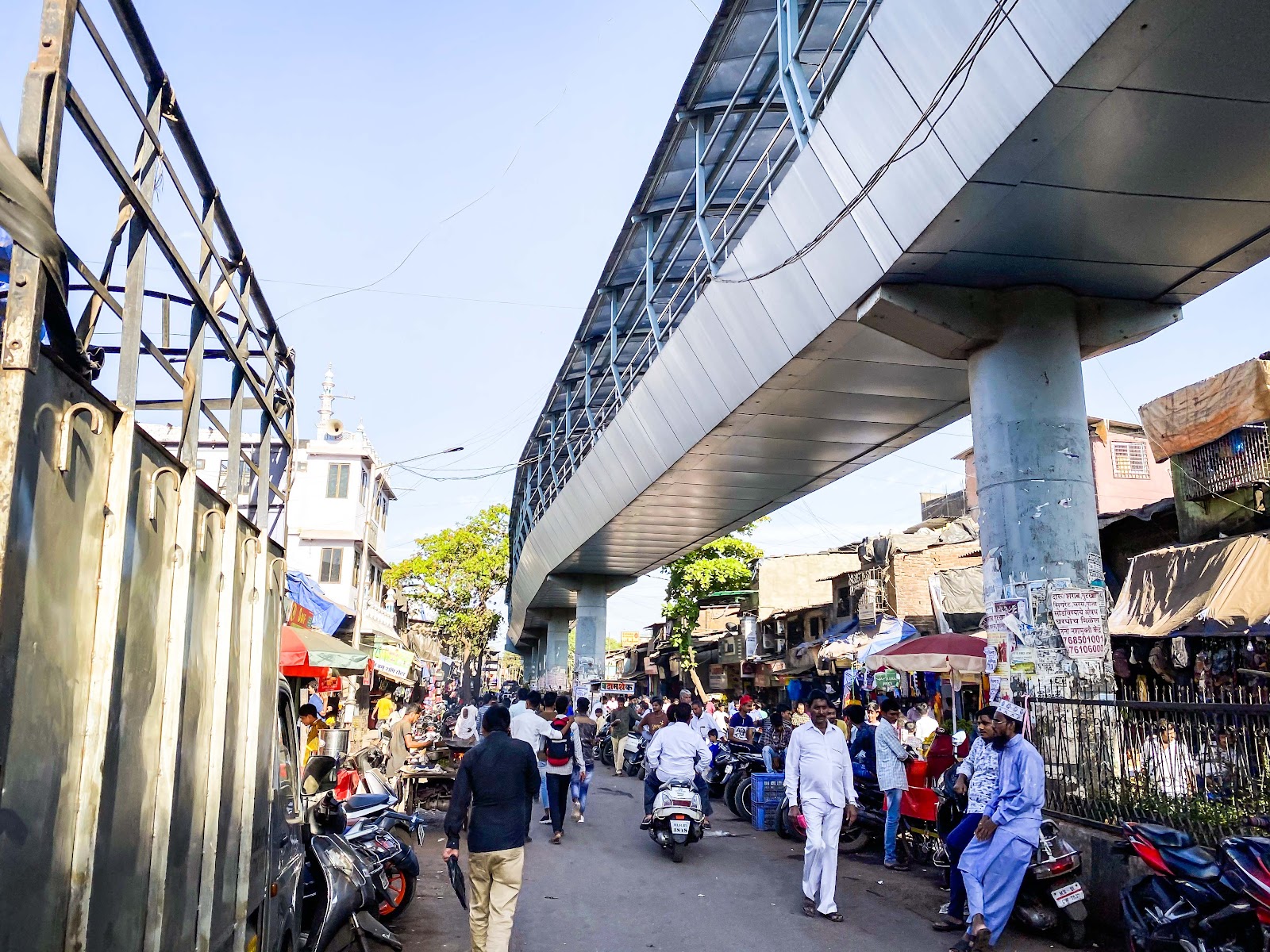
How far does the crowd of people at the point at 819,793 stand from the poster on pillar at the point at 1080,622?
82 centimetres

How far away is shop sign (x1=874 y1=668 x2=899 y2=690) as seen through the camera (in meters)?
20.9

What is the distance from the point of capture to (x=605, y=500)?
20.6m

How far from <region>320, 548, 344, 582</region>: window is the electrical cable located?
29458 millimetres

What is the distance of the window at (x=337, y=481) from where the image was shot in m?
35.7

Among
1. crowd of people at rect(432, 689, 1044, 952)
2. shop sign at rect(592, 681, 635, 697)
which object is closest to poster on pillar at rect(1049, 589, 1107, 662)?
crowd of people at rect(432, 689, 1044, 952)

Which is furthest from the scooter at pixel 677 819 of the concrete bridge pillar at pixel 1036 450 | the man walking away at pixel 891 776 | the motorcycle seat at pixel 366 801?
the concrete bridge pillar at pixel 1036 450

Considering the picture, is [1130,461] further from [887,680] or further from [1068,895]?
[1068,895]

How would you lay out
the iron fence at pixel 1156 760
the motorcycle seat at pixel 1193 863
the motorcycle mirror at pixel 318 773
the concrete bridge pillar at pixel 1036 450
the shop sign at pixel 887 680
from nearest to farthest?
the motorcycle mirror at pixel 318 773 < the motorcycle seat at pixel 1193 863 < the iron fence at pixel 1156 760 < the concrete bridge pillar at pixel 1036 450 < the shop sign at pixel 887 680

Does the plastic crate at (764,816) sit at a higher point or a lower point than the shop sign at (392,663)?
lower

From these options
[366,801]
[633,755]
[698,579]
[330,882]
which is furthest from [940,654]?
[698,579]

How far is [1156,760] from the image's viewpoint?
22.3ft

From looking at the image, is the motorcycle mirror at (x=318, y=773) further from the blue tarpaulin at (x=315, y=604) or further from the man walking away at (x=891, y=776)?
the blue tarpaulin at (x=315, y=604)

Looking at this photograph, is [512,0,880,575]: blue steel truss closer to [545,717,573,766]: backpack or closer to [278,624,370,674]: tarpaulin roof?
[545,717,573,766]: backpack

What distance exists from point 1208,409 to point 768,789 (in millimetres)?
8577
